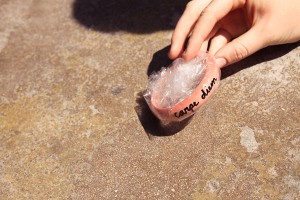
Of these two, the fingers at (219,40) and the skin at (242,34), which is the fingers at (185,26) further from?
the fingers at (219,40)

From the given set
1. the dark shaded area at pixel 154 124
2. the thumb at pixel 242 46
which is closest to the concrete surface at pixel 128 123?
the dark shaded area at pixel 154 124

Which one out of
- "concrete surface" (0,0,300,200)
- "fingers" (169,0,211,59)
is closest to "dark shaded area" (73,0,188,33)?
"concrete surface" (0,0,300,200)

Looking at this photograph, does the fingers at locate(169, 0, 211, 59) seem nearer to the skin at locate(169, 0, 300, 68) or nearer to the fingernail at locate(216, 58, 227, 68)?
the skin at locate(169, 0, 300, 68)

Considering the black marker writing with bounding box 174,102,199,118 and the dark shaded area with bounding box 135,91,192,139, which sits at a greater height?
the black marker writing with bounding box 174,102,199,118

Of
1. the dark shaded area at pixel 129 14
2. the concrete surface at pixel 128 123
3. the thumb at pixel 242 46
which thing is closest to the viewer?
the concrete surface at pixel 128 123

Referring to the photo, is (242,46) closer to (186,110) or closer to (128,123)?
(186,110)

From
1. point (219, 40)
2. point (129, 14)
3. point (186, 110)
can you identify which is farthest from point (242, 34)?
point (129, 14)
